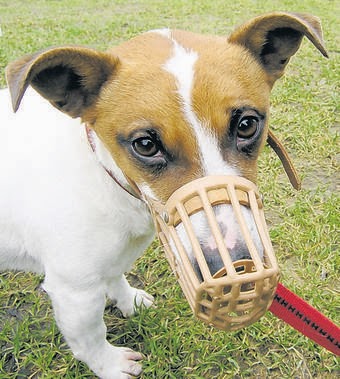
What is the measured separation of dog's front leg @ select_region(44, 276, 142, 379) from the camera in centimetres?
240

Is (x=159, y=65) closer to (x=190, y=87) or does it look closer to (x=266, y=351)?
(x=190, y=87)

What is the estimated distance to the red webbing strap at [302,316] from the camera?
7.43ft

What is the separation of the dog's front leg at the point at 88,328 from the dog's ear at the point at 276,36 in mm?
1343

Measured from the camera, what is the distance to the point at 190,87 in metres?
1.89

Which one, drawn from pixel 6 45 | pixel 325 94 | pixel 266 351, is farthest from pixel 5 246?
pixel 6 45

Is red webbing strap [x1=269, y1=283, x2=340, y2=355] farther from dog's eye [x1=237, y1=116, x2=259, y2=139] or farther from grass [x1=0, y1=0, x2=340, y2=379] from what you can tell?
dog's eye [x1=237, y1=116, x2=259, y2=139]


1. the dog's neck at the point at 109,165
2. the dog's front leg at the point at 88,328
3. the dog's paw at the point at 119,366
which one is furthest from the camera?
the dog's paw at the point at 119,366

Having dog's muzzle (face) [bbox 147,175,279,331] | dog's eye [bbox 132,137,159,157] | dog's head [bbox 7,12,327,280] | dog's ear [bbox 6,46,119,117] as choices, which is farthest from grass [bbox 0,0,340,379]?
dog's ear [bbox 6,46,119,117]

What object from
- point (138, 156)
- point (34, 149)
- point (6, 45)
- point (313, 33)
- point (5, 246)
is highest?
point (313, 33)

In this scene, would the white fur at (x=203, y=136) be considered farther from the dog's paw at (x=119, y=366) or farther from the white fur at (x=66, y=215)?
the dog's paw at (x=119, y=366)

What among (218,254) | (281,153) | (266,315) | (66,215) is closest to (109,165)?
(66,215)

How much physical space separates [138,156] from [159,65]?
38cm

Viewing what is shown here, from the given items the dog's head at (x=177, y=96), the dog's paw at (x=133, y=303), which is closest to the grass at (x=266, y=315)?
the dog's paw at (x=133, y=303)

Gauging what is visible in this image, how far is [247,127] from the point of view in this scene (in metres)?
2.00
